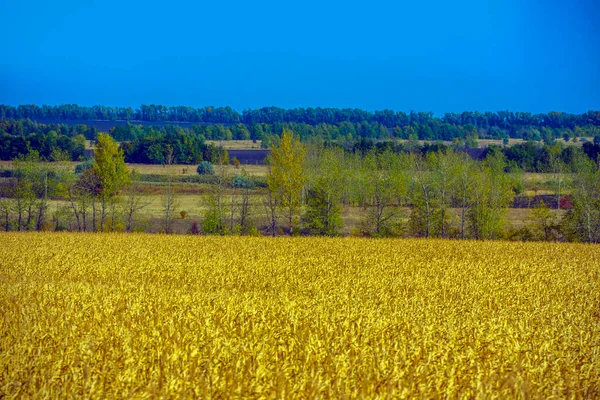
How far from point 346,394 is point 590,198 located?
151 feet

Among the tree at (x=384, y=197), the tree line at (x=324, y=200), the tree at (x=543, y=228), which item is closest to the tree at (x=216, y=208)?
→ the tree line at (x=324, y=200)

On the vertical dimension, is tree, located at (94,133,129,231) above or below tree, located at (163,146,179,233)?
above

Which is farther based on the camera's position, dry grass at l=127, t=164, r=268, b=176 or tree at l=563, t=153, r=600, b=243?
dry grass at l=127, t=164, r=268, b=176

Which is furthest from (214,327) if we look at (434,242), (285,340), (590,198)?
(590,198)

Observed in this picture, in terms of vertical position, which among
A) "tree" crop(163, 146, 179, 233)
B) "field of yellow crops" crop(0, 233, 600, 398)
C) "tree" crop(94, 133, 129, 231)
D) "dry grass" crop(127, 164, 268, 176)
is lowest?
"field of yellow crops" crop(0, 233, 600, 398)

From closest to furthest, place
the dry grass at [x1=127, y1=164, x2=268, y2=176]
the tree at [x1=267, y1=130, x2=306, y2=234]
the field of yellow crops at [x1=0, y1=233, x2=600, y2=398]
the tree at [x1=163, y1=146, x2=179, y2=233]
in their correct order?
1. the field of yellow crops at [x1=0, y1=233, x2=600, y2=398]
2. the tree at [x1=163, y1=146, x2=179, y2=233]
3. the tree at [x1=267, y1=130, x2=306, y2=234]
4. the dry grass at [x1=127, y1=164, x2=268, y2=176]

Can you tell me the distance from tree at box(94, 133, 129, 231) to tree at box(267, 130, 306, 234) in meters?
12.0

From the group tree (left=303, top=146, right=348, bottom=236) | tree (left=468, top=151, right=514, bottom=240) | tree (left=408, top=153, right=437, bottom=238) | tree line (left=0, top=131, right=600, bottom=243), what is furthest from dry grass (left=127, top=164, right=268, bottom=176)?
tree (left=468, top=151, right=514, bottom=240)

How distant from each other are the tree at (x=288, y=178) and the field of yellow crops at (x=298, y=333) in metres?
32.6

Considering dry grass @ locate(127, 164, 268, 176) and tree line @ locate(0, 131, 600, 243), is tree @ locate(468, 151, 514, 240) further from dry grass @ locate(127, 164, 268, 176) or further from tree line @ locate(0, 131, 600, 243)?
dry grass @ locate(127, 164, 268, 176)

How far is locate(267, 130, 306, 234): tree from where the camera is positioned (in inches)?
2128

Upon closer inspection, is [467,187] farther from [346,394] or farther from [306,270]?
[346,394]

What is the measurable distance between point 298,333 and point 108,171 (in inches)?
1853

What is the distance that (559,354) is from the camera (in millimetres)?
9203
